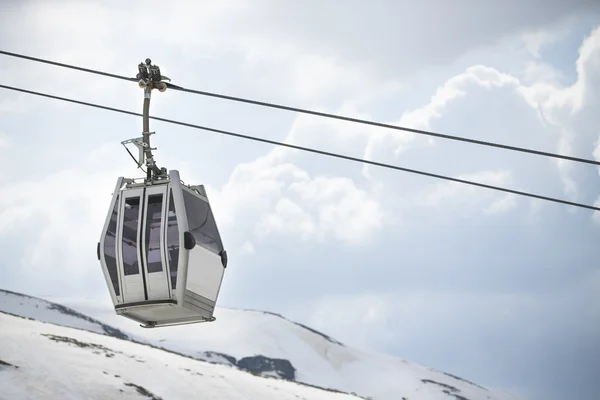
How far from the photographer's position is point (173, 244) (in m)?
21.4

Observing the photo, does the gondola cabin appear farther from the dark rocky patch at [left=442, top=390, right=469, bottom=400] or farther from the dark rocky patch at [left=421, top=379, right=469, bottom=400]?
the dark rocky patch at [left=421, top=379, right=469, bottom=400]

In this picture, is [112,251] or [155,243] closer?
[155,243]

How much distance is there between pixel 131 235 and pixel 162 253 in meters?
0.96

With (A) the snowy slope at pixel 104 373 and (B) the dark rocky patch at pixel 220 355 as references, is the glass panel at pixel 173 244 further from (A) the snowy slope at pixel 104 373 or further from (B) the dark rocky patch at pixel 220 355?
(B) the dark rocky patch at pixel 220 355

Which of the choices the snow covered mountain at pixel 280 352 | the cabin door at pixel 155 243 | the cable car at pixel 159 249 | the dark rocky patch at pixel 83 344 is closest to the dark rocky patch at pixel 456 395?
the snow covered mountain at pixel 280 352

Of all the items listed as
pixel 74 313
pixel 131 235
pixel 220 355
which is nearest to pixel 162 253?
pixel 131 235

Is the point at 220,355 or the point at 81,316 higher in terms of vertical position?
the point at 81,316

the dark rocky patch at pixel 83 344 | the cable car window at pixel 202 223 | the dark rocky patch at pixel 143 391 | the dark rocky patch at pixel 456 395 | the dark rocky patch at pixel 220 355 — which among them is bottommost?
the cable car window at pixel 202 223

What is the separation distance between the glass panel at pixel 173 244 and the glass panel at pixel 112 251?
1.29 meters

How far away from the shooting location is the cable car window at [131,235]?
2158cm

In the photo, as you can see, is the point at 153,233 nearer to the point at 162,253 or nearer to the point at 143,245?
the point at 143,245

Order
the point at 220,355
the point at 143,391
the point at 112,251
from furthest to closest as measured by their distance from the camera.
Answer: the point at 220,355
the point at 143,391
the point at 112,251

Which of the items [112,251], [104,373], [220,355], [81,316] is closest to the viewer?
[112,251]

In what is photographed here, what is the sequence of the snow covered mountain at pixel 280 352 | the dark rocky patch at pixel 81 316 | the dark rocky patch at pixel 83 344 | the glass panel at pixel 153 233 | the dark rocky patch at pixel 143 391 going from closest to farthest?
the glass panel at pixel 153 233, the dark rocky patch at pixel 143 391, the dark rocky patch at pixel 83 344, the snow covered mountain at pixel 280 352, the dark rocky patch at pixel 81 316
